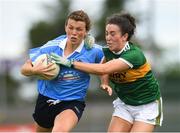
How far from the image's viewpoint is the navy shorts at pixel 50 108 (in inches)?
332

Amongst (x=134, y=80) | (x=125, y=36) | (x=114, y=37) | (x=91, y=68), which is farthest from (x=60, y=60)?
(x=134, y=80)

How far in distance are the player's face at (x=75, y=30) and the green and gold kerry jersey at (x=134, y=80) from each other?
16.1 inches

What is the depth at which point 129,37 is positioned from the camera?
27.6 feet

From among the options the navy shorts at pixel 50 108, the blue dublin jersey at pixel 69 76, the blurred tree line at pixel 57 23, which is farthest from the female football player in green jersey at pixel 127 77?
the blurred tree line at pixel 57 23

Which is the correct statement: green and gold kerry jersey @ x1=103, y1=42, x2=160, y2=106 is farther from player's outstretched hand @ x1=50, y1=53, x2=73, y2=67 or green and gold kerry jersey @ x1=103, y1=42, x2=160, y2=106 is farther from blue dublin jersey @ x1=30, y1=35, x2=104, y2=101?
player's outstretched hand @ x1=50, y1=53, x2=73, y2=67

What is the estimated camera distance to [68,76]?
8.38 meters

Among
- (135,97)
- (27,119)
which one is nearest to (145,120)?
(135,97)

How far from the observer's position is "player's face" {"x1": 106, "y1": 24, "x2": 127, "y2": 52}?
816cm

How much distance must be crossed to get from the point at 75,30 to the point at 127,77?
865mm

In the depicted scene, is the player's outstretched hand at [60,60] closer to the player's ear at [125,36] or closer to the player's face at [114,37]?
the player's face at [114,37]

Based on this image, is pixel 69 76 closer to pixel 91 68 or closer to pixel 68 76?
pixel 68 76

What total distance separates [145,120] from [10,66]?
2060cm

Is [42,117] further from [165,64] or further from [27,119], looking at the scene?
[165,64]

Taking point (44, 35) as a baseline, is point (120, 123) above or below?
above
